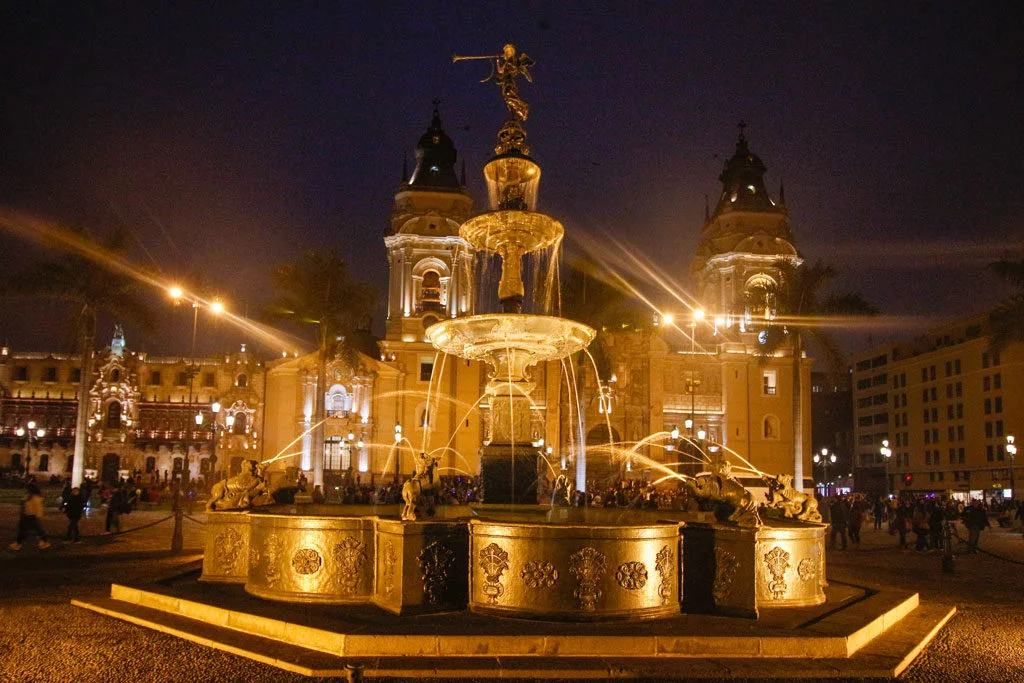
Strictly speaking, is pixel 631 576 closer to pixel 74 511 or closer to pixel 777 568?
pixel 777 568

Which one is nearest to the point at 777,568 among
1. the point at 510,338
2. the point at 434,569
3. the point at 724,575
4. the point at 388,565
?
the point at 724,575

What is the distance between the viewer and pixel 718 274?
58.9m

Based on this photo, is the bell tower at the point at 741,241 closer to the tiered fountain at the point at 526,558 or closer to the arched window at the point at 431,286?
the arched window at the point at 431,286

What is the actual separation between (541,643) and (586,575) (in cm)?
84

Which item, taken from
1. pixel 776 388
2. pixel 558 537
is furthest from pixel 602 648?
pixel 776 388

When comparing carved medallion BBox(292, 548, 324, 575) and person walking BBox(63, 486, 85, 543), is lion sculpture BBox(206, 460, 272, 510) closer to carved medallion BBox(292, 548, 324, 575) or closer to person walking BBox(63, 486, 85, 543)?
carved medallion BBox(292, 548, 324, 575)

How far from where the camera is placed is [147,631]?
8469 millimetres

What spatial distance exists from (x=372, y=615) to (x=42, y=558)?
9.81 metres

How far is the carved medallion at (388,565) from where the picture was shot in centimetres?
830

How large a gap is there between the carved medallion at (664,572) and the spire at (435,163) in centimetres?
4807

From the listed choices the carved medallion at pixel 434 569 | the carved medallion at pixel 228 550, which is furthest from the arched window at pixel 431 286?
the carved medallion at pixel 434 569

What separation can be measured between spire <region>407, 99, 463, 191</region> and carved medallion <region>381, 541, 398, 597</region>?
4767 centimetres

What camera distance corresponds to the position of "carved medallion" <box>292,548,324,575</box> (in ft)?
29.3

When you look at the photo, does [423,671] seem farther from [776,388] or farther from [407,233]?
[776,388]
